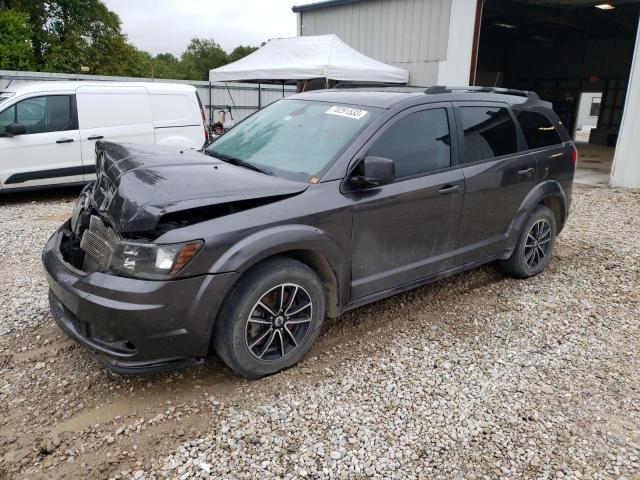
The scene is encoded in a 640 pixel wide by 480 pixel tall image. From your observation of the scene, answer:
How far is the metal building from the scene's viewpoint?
11.0 metres

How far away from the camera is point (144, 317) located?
2477 millimetres

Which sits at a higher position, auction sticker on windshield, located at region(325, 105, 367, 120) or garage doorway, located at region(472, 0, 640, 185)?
garage doorway, located at region(472, 0, 640, 185)

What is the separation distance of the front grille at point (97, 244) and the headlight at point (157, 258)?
0.17 meters

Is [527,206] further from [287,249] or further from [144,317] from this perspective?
[144,317]

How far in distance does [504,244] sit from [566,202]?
1.02 meters

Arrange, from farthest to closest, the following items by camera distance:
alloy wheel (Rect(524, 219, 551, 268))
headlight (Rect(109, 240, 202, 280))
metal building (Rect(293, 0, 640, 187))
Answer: metal building (Rect(293, 0, 640, 187)) < alloy wheel (Rect(524, 219, 551, 268)) < headlight (Rect(109, 240, 202, 280))

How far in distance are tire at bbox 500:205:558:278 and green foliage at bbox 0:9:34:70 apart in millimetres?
21864

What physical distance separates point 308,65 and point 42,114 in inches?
208

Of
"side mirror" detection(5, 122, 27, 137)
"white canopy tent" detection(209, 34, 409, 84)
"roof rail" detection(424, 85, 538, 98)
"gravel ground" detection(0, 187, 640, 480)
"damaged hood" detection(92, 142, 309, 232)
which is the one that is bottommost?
"gravel ground" detection(0, 187, 640, 480)

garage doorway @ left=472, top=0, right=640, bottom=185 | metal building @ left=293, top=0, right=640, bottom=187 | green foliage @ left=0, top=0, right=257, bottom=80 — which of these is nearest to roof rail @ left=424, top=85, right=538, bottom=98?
metal building @ left=293, top=0, right=640, bottom=187

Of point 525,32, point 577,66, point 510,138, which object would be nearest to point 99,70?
point 525,32

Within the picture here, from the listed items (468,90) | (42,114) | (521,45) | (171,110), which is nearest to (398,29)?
(171,110)

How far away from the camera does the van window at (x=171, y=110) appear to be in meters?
8.36

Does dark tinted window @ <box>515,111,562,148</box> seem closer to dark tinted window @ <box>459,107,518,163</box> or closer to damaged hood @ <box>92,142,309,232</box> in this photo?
dark tinted window @ <box>459,107,518,163</box>
